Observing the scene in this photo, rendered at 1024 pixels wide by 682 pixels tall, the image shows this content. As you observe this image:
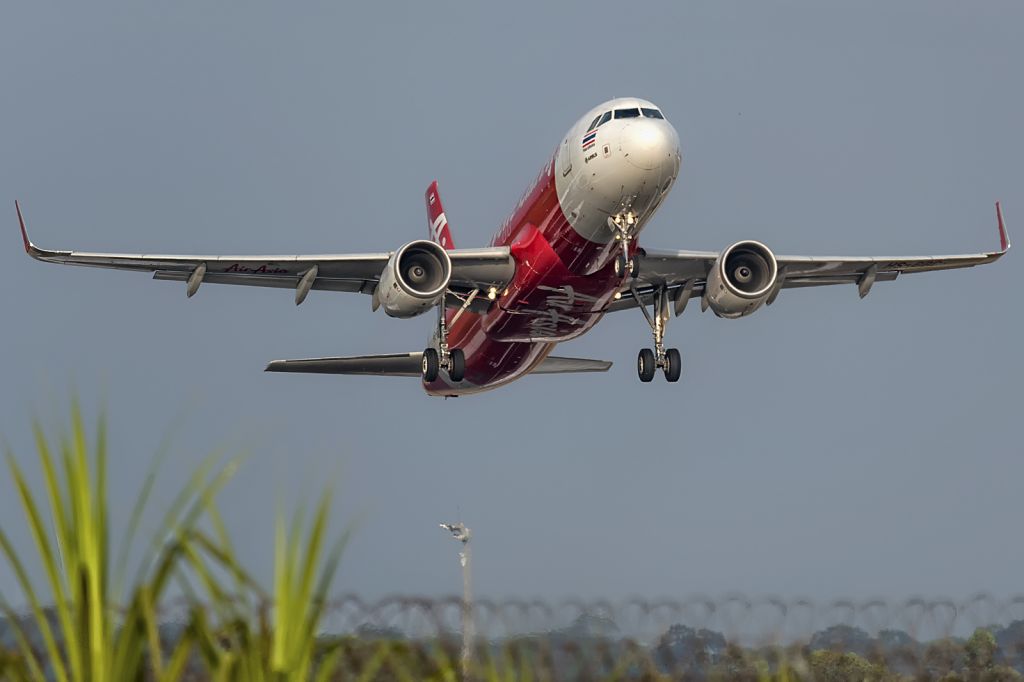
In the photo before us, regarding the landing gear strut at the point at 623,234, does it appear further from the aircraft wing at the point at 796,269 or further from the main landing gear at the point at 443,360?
the main landing gear at the point at 443,360

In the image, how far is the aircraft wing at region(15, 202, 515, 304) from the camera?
3183 centimetres

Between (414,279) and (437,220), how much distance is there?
50.8 feet

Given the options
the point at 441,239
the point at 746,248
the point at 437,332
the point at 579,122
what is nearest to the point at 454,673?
the point at 579,122

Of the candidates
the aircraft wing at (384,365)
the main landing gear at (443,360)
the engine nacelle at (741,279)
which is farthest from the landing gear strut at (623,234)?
the aircraft wing at (384,365)

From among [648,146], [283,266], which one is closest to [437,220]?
[283,266]

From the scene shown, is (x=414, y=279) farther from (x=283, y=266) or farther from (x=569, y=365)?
(x=569, y=365)

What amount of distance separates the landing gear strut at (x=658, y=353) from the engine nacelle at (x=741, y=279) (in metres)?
2.14

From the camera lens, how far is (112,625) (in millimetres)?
4398

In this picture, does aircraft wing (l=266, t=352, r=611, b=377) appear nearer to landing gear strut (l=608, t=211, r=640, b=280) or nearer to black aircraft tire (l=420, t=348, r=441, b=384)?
black aircraft tire (l=420, t=348, r=441, b=384)

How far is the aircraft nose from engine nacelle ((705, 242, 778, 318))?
4.60 meters

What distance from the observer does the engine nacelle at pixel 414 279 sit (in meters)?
30.6

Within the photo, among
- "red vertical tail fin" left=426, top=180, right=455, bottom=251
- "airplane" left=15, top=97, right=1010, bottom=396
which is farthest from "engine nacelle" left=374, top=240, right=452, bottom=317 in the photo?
"red vertical tail fin" left=426, top=180, right=455, bottom=251

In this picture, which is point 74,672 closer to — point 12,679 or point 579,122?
point 12,679

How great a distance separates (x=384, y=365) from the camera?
38844 mm
